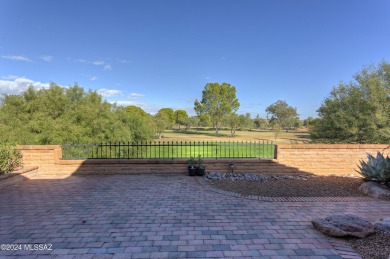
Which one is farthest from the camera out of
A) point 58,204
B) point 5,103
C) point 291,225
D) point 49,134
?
point 5,103

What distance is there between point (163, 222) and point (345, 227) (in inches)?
112

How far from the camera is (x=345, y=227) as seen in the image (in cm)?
333

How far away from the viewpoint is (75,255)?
2.87 m

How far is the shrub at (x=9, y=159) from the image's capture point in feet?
21.6

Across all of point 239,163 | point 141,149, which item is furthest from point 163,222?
point 141,149

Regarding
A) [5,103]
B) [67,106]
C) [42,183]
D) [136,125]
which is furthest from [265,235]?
[136,125]

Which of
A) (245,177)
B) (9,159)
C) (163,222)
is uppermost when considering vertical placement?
(9,159)

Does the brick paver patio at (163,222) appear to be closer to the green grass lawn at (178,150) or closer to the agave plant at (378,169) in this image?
the agave plant at (378,169)

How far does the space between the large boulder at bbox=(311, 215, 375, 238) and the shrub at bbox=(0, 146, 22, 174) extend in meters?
8.13

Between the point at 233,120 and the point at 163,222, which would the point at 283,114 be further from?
the point at 163,222

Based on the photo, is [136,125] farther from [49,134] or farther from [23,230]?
[23,230]

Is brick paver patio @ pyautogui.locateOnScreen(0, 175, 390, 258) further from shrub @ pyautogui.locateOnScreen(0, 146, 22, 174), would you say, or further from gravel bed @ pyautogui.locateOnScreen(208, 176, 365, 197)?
shrub @ pyautogui.locateOnScreen(0, 146, 22, 174)

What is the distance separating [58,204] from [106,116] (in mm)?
10955

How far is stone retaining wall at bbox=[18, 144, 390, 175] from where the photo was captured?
748cm
